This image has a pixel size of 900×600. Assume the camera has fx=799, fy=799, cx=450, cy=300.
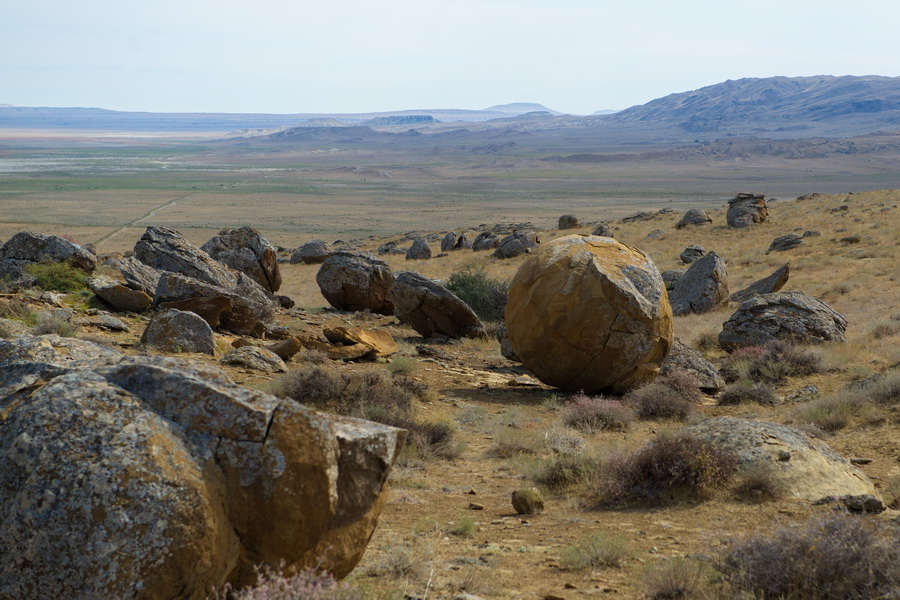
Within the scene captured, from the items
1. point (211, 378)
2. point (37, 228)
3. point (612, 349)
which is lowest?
point (37, 228)

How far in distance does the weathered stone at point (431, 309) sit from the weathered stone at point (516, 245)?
72.7 ft

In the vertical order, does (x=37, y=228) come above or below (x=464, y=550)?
below

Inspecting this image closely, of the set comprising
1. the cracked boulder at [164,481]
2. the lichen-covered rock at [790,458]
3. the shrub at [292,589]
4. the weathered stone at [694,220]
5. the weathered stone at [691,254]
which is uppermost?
the cracked boulder at [164,481]

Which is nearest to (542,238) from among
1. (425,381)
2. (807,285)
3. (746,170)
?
(807,285)

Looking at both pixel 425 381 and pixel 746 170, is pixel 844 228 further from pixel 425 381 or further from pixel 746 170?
pixel 746 170

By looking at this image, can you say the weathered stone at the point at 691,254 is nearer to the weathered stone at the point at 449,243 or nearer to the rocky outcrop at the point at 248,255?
the weathered stone at the point at 449,243

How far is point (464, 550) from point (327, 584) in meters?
2.29

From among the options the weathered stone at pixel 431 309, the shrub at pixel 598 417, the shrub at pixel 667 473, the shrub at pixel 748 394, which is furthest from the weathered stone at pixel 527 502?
the weathered stone at pixel 431 309

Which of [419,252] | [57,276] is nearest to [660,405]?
[57,276]

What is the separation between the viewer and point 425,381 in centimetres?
1443

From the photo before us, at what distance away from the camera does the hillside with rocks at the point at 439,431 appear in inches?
153

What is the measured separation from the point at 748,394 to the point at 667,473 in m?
6.28

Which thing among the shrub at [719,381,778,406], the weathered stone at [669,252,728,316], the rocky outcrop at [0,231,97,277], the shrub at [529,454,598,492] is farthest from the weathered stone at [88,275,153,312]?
the weathered stone at [669,252,728,316]

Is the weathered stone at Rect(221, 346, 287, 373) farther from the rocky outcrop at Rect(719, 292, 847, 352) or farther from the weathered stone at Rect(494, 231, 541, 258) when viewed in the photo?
the weathered stone at Rect(494, 231, 541, 258)
